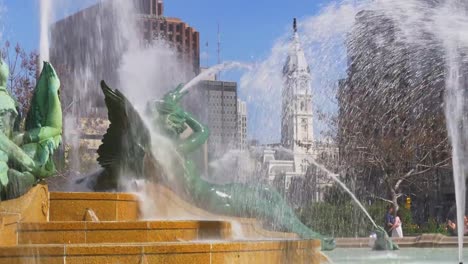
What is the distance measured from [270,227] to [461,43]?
4.96 meters

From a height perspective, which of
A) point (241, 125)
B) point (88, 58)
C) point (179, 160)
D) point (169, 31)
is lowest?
point (179, 160)

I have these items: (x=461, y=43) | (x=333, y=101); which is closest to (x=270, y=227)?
(x=461, y=43)

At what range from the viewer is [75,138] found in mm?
37062

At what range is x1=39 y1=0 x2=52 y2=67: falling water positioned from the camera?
47.2 ft

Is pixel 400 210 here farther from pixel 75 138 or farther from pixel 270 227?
pixel 270 227

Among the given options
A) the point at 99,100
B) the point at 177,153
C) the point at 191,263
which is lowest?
the point at 191,263

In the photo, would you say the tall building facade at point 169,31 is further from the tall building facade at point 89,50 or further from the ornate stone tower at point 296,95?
the ornate stone tower at point 296,95

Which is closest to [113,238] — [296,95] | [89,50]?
[296,95]

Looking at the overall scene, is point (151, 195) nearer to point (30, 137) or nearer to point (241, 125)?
point (30, 137)

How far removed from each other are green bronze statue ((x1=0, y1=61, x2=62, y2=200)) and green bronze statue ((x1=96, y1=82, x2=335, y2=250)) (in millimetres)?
1608

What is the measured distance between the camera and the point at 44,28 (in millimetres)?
14766

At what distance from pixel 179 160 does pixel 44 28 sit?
362 centimetres

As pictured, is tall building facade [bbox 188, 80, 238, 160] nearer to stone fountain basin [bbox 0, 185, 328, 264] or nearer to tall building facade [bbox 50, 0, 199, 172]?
tall building facade [bbox 50, 0, 199, 172]

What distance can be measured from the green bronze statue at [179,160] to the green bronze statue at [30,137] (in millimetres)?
1608
